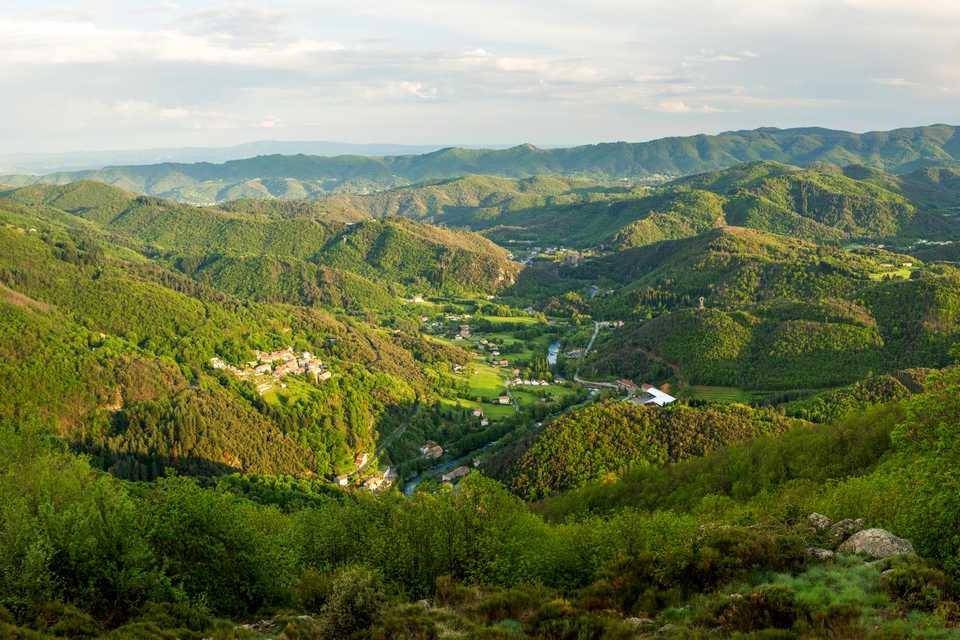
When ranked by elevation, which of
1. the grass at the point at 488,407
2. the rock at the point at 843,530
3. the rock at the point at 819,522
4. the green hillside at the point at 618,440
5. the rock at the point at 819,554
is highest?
the rock at the point at 819,554

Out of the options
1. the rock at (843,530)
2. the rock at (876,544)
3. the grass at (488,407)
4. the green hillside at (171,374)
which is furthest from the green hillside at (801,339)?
the rock at (876,544)

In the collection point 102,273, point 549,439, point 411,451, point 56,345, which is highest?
point 102,273

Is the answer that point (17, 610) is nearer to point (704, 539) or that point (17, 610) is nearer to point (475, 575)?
point (475, 575)

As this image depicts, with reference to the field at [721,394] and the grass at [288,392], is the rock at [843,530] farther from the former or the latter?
the grass at [288,392]

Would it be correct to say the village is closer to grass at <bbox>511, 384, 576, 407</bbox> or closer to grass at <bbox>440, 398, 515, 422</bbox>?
grass at <bbox>440, 398, 515, 422</bbox>

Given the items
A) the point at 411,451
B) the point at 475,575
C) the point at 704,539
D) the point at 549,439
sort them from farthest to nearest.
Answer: the point at 411,451 → the point at 549,439 → the point at 475,575 → the point at 704,539

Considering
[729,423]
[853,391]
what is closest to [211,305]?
[729,423]

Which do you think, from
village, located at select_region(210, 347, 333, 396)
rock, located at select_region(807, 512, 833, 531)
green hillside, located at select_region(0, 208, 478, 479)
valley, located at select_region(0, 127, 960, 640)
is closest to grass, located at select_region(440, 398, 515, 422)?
valley, located at select_region(0, 127, 960, 640)
